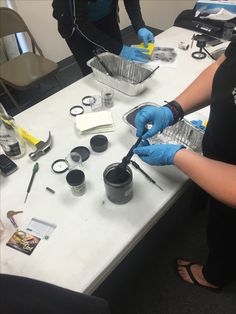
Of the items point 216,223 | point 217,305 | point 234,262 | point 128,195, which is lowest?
point 217,305

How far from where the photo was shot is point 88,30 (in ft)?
4.68

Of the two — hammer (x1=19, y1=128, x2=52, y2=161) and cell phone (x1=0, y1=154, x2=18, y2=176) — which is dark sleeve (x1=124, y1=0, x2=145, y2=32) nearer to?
hammer (x1=19, y1=128, x2=52, y2=161)

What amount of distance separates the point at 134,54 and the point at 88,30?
269 millimetres

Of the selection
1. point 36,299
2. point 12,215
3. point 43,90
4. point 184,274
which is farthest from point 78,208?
point 43,90

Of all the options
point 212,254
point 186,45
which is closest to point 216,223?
point 212,254

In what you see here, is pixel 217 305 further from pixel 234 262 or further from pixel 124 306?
pixel 124 306

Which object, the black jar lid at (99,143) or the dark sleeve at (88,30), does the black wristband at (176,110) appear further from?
the dark sleeve at (88,30)

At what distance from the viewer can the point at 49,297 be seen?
49 centimetres

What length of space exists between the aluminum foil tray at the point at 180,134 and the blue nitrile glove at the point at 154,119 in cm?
10

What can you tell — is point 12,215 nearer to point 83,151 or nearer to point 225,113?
point 83,151

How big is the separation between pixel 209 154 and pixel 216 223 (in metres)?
0.27

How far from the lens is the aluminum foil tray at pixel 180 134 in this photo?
41.8 inches

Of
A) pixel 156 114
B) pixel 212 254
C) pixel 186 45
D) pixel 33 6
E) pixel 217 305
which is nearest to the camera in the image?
pixel 156 114

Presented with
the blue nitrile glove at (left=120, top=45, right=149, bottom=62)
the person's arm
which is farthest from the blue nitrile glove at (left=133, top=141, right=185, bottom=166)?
the blue nitrile glove at (left=120, top=45, right=149, bottom=62)
